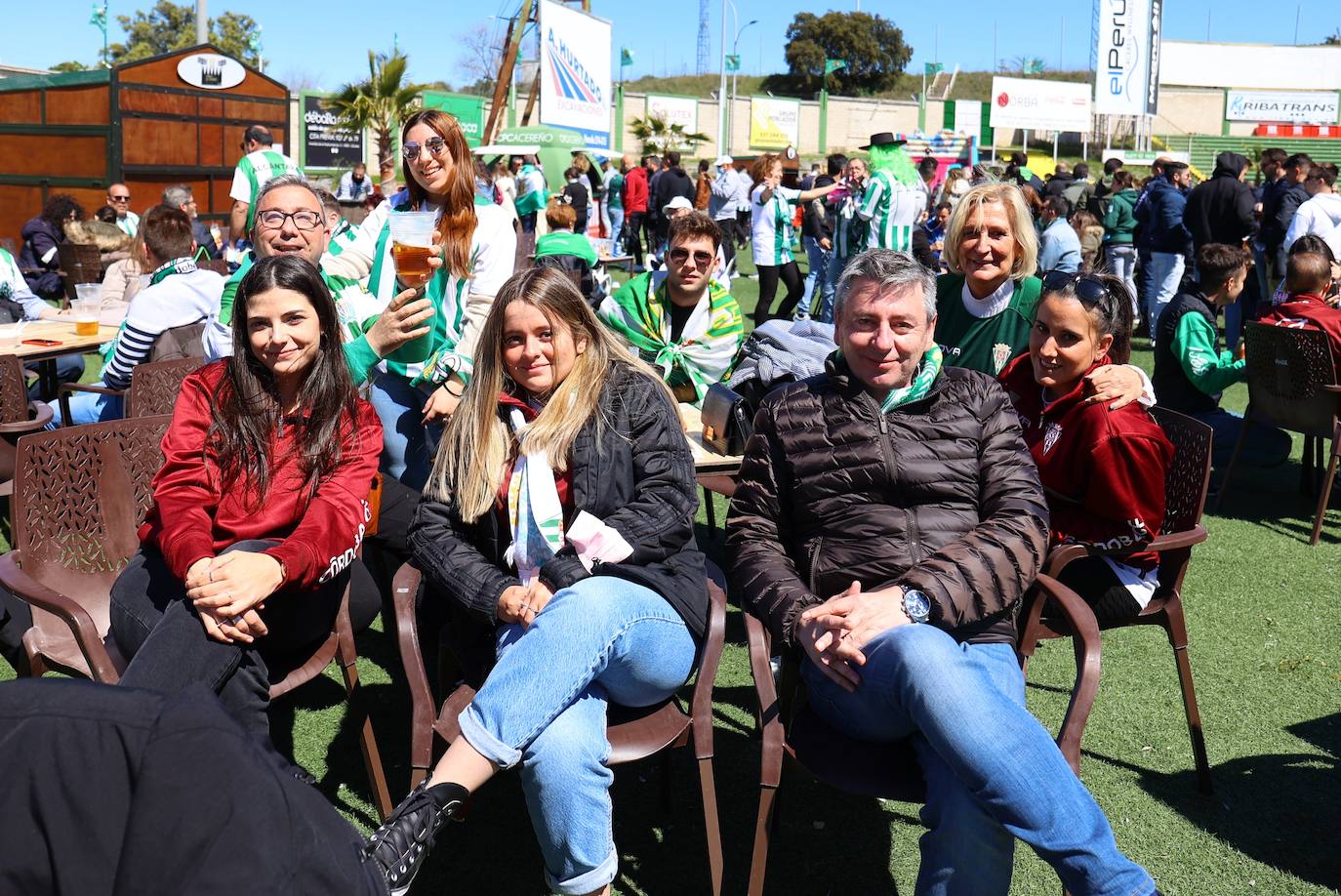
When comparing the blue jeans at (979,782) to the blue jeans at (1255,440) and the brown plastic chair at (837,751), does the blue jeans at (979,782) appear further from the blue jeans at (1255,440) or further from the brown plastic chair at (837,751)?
the blue jeans at (1255,440)

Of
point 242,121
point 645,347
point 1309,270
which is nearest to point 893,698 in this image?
point 645,347

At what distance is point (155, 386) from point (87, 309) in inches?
86.9

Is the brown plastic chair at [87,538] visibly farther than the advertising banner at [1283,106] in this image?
No

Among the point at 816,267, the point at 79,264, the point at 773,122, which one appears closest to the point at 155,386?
the point at 79,264

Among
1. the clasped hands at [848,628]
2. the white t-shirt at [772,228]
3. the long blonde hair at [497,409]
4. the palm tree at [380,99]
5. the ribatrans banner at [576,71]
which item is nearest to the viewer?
the clasped hands at [848,628]

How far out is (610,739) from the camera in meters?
2.62

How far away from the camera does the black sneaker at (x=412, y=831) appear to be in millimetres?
2230

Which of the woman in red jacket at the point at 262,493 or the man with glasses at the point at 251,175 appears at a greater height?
the man with glasses at the point at 251,175

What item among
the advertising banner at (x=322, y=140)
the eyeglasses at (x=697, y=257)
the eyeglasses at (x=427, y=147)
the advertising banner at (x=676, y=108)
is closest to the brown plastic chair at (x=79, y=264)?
the eyeglasses at (x=427, y=147)

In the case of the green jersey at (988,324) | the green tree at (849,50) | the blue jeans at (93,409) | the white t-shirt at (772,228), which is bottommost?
the blue jeans at (93,409)

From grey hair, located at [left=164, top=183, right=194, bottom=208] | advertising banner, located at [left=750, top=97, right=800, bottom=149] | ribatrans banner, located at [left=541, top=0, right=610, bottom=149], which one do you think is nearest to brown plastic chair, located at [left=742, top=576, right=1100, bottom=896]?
grey hair, located at [left=164, top=183, right=194, bottom=208]

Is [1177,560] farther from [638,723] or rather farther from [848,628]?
[638,723]

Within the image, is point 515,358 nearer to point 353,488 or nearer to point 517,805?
Answer: point 353,488

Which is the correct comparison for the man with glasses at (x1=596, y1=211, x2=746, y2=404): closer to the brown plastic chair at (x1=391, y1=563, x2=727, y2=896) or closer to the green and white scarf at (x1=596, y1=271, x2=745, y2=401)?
the green and white scarf at (x1=596, y1=271, x2=745, y2=401)
